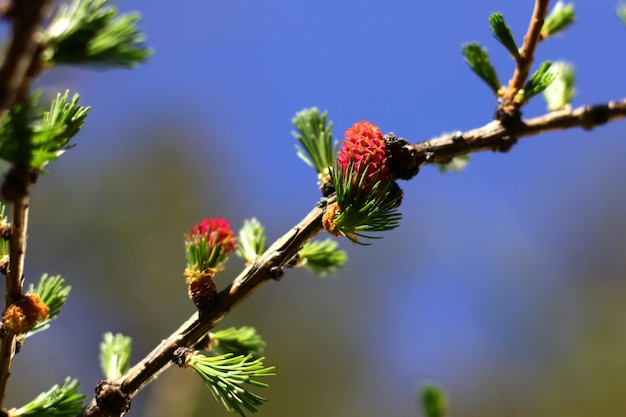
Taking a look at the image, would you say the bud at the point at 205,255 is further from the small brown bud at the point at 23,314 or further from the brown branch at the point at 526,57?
the brown branch at the point at 526,57

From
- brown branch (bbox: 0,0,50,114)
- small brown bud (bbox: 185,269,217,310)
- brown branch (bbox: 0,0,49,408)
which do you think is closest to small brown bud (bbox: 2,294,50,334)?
brown branch (bbox: 0,0,49,408)

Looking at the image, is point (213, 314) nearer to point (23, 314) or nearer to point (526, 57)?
point (23, 314)

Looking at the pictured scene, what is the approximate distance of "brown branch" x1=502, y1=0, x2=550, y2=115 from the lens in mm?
680

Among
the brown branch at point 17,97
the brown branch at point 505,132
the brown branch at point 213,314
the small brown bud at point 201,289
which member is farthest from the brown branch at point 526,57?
the brown branch at point 17,97

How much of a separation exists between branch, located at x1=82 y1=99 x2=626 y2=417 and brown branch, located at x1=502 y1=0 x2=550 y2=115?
8cm

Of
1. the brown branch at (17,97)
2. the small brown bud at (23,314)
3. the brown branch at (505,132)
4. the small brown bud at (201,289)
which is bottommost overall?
the brown branch at (505,132)

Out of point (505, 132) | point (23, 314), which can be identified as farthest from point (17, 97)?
point (505, 132)

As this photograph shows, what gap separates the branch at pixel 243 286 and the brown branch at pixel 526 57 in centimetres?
8

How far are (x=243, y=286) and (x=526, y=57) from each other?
17.8 inches

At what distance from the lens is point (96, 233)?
3.11 metres

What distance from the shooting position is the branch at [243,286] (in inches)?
23.2

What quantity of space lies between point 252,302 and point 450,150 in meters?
2.67

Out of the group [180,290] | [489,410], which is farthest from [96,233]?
[489,410]

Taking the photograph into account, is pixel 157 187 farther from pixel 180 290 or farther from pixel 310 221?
pixel 310 221
